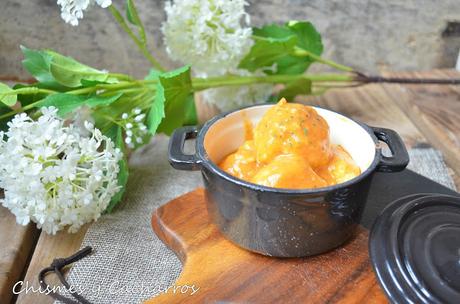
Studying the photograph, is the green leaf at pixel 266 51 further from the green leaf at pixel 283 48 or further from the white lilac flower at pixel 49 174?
the white lilac flower at pixel 49 174

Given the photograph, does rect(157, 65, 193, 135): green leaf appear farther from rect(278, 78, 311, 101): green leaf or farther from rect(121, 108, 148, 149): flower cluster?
rect(278, 78, 311, 101): green leaf

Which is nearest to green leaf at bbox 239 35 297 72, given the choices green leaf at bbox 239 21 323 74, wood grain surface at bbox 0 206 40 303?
green leaf at bbox 239 21 323 74

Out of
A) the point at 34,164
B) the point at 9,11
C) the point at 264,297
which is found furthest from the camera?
the point at 9,11

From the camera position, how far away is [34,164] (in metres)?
0.76

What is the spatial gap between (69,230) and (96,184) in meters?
0.10

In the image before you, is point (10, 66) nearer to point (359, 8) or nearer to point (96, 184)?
point (96, 184)

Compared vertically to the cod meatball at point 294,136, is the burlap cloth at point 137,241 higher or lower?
lower

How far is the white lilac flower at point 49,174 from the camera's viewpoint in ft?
2.52

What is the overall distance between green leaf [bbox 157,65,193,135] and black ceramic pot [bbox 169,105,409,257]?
17 centimetres

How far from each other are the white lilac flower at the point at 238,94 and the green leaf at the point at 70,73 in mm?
336

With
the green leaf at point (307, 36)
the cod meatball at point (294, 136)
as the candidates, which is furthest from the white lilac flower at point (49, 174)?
the green leaf at point (307, 36)

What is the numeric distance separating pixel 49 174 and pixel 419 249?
59 cm

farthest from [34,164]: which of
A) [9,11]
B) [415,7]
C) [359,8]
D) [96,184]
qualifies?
[415,7]

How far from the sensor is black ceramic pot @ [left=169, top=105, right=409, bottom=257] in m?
0.65
